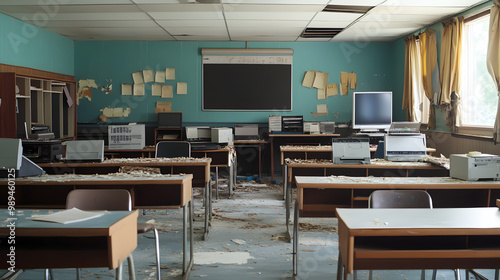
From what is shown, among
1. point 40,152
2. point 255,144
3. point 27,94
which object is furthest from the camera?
point 255,144

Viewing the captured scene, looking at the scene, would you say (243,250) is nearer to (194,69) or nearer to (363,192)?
(363,192)

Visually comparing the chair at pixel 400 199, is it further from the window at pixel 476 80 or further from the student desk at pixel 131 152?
the student desk at pixel 131 152

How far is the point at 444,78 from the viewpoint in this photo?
5.79 metres

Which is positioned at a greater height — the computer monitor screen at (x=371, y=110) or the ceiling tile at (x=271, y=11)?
the ceiling tile at (x=271, y=11)

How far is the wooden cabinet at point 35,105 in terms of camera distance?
17.2 feet

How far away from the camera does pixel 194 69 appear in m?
8.06

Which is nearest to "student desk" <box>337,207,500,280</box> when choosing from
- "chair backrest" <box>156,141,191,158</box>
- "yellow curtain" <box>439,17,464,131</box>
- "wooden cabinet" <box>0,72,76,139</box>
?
"chair backrest" <box>156,141,191,158</box>

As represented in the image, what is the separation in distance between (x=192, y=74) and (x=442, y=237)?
657cm

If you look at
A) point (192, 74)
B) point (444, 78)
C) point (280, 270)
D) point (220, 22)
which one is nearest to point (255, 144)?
point (192, 74)

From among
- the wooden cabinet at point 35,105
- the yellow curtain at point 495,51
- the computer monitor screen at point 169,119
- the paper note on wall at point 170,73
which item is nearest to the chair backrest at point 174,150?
the wooden cabinet at point 35,105

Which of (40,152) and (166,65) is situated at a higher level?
(166,65)

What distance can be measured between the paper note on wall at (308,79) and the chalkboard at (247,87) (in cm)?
29

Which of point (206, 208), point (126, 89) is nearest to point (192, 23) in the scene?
point (126, 89)

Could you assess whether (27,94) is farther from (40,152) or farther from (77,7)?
(40,152)
